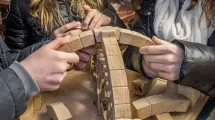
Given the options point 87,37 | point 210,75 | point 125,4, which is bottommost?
point 125,4

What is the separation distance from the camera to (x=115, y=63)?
48cm

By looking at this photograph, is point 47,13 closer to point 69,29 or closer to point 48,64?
point 69,29

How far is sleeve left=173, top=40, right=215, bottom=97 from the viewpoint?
22.7 inches

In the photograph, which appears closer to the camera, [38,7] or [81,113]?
[81,113]

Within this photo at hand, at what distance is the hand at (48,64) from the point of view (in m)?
0.53

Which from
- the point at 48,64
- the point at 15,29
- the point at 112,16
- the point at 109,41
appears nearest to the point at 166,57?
the point at 109,41

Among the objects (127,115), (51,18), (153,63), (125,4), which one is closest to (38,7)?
(51,18)

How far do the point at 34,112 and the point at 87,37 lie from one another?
7.5 inches

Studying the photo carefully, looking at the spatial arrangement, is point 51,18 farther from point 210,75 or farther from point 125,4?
point 125,4

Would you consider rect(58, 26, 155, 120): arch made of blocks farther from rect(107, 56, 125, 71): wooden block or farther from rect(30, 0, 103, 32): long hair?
rect(30, 0, 103, 32): long hair

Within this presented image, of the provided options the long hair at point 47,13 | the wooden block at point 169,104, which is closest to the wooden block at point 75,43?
the wooden block at point 169,104

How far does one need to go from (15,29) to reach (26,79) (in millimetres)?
566

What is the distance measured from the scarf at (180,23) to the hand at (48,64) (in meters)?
0.34

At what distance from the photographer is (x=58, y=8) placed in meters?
0.98
